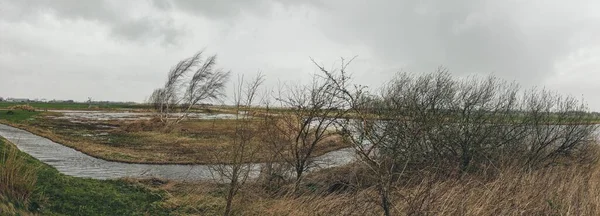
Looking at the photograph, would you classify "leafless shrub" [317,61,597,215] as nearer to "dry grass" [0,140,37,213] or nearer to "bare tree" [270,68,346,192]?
"bare tree" [270,68,346,192]

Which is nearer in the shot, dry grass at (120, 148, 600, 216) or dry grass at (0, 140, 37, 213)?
dry grass at (0, 140, 37, 213)

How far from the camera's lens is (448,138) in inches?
456

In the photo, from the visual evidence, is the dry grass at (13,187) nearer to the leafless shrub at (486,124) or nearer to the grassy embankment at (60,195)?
the grassy embankment at (60,195)

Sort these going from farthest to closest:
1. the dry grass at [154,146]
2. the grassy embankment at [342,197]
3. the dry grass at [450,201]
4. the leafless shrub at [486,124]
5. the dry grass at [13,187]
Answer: the dry grass at [154,146]
the leafless shrub at [486,124]
the grassy embankment at [342,197]
the dry grass at [450,201]
the dry grass at [13,187]

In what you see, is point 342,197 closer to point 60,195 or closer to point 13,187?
point 13,187

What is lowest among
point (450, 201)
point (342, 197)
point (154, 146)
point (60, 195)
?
point (154, 146)

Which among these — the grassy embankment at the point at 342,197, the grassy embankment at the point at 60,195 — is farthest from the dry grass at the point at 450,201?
the grassy embankment at the point at 60,195

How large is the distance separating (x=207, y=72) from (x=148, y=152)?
21.0 metres

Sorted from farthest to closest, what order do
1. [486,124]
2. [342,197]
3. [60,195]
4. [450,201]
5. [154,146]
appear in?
[154,146] < [486,124] < [60,195] < [342,197] < [450,201]

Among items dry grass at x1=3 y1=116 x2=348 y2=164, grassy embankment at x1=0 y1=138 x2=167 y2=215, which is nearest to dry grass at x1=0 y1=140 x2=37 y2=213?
grassy embankment at x1=0 y1=138 x2=167 y2=215

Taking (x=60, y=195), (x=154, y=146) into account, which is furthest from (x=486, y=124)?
(x=154, y=146)

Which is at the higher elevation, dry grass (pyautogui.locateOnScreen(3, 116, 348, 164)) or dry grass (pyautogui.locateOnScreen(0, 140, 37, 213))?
dry grass (pyautogui.locateOnScreen(0, 140, 37, 213))

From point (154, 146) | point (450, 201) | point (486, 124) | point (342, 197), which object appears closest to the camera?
point (450, 201)

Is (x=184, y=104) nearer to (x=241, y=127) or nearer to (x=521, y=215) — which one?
(x=241, y=127)
